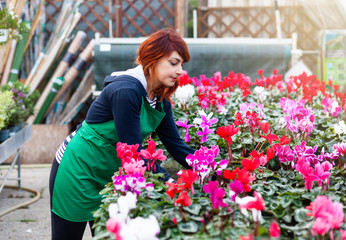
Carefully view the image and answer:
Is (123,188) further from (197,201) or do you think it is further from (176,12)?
(176,12)

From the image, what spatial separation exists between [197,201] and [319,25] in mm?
9140

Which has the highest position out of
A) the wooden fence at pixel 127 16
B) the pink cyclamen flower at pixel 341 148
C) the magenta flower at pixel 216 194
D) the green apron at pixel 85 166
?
the wooden fence at pixel 127 16

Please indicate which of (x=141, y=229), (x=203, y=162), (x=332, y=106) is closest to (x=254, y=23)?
(x=332, y=106)

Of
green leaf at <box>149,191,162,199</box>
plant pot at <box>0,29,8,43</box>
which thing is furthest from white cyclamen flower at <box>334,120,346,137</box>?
plant pot at <box>0,29,8,43</box>

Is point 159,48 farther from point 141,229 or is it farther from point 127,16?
point 127,16

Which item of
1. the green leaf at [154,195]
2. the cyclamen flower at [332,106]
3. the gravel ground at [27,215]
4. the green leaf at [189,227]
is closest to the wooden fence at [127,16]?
the gravel ground at [27,215]

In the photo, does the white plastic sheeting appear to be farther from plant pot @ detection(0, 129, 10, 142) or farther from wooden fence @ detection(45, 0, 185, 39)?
plant pot @ detection(0, 129, 10, 142)

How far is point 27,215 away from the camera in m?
3.95

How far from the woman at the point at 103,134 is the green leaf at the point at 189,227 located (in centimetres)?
66

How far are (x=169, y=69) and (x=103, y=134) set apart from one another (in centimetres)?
41

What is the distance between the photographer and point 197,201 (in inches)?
50.6

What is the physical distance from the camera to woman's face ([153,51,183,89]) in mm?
1776

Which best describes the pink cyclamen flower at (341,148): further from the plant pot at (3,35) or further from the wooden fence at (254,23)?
the wooden fence at (254,23)

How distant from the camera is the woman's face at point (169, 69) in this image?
1.78 metres
